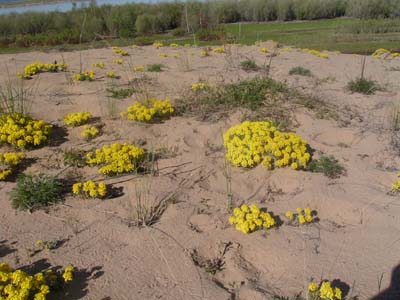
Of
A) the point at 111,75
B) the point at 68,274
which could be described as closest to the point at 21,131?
the point at 68,274

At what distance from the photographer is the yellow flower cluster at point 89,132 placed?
16.9 ft

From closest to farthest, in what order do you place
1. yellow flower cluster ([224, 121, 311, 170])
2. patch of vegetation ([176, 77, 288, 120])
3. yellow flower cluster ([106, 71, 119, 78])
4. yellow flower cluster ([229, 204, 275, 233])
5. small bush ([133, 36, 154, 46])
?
yellow flower cluster ([229, 204, 275, 233])
yellow flower cluster ([224, 121, 311, 170])
patch of vegetation ([176, 77, 288, 120])
yellow flower cluster ([106, 71, 119, 78])
small bush ([133, 36, 154, 46])

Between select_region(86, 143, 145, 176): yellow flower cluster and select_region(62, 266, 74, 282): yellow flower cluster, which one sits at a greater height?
select_region(86, 143, 145, 176): yellow flower cluster

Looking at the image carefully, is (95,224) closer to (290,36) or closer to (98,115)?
(98,115)

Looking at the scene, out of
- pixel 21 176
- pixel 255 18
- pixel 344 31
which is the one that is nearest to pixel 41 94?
pixel 21 176

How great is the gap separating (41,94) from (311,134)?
15.2 feet

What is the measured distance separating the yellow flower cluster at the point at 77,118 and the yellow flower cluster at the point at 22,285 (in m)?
2.78

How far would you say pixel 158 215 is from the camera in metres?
3.93

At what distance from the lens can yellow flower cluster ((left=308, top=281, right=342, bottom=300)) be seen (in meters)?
2.88

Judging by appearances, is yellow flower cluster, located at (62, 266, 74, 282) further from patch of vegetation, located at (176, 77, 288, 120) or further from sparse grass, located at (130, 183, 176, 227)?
patch of vegetation, located at (176, 77, 288, 120)

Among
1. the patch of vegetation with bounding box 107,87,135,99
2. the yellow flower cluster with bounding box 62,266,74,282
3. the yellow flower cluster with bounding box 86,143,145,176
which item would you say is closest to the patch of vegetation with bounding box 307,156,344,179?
the yellow flower cluster with bounding box 86,143,145,176

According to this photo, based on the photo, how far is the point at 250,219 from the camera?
3.65m

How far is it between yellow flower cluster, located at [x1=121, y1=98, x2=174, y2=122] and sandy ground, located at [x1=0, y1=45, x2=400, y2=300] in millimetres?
136

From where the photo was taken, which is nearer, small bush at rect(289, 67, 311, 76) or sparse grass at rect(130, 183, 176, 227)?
sparse grass at rect(130, 183, 176, 227)
